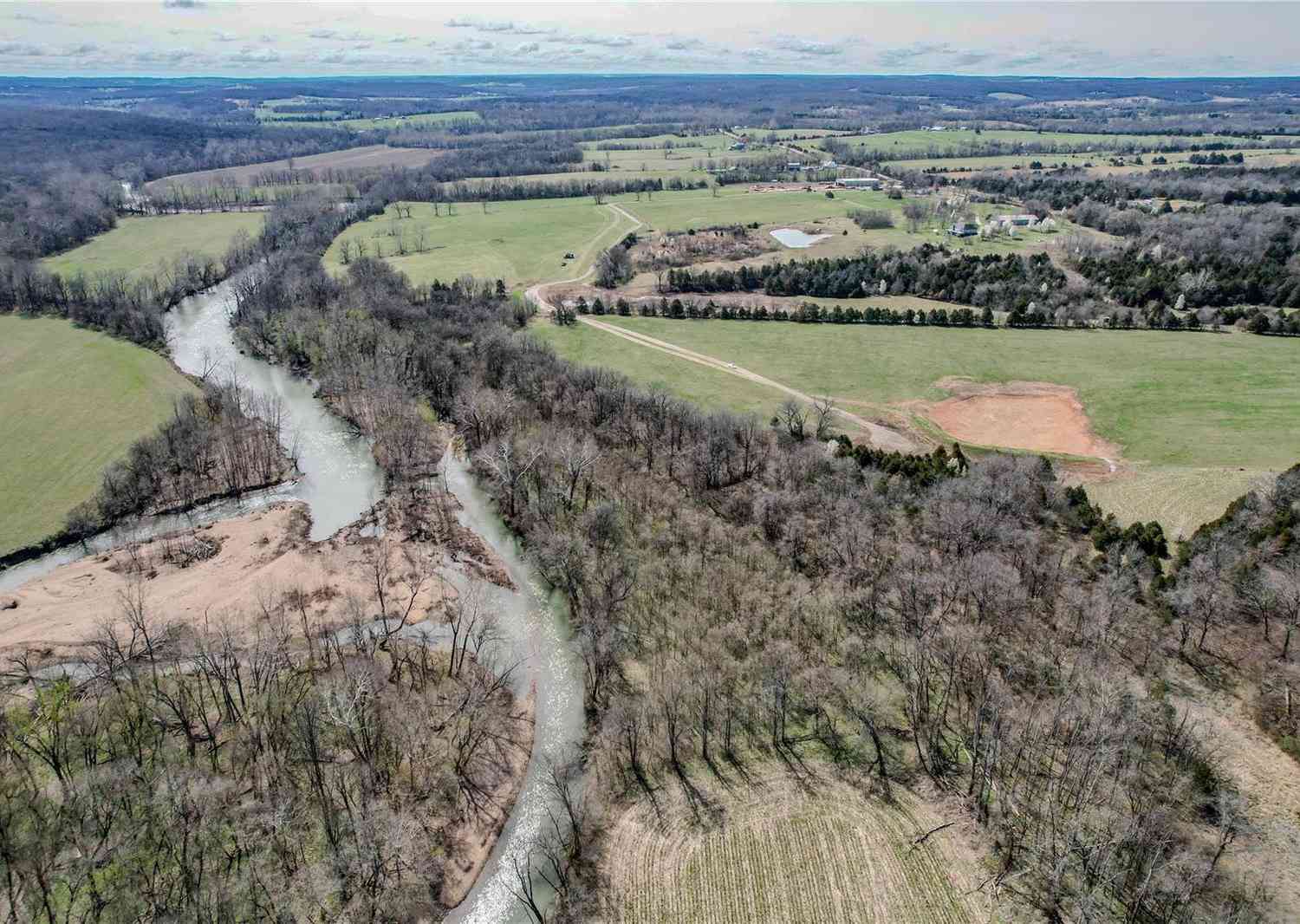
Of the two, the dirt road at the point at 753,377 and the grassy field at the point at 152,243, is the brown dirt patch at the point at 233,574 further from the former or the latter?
the grassy field at the point at 152,243

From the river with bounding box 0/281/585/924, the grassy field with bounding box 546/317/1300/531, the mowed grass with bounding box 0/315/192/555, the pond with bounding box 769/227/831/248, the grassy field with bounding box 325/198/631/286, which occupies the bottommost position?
the river with bounding box 0/281/585/924

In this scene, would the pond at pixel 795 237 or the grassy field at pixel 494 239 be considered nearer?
the grassy field at pixel 494 239

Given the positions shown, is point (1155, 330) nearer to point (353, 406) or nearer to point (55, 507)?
point (353, 406)

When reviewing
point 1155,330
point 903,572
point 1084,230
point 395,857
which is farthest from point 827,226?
point 395,857

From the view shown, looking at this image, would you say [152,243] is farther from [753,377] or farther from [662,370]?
[753,377]

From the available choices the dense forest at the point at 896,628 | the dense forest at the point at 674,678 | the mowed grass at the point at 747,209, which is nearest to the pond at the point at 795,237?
the mowed grass at the point at 747,209

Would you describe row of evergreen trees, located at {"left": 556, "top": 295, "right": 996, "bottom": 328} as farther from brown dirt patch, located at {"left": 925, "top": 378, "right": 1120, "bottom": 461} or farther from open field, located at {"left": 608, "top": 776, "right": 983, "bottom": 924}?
open field, located at {"left": 608, "top": 776, "right": 983, "bottom": 924}

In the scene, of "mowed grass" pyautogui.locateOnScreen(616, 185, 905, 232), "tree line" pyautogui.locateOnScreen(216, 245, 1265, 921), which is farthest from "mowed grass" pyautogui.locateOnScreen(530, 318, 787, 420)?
"mowed grass" pyautogui.locateOnScreen(616, 185, 905, 232)
